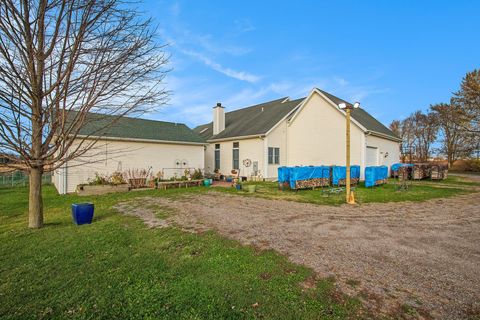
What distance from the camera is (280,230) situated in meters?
5.64

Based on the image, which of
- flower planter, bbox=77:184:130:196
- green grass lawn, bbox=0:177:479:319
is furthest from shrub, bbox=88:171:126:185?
green grass lawn, bbox=0:177:479:319

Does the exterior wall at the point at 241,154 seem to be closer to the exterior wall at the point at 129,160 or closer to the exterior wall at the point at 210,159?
the exterior wall at the point at 210,159

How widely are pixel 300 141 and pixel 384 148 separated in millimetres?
6696

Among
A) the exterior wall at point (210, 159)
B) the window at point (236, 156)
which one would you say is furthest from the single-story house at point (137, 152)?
the exterior wall at point (210, 159)

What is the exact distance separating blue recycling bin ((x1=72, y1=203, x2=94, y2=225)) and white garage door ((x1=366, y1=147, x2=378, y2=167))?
53.8 ft

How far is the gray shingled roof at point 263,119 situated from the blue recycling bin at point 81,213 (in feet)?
41.1

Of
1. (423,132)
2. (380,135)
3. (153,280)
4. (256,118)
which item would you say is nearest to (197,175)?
(256,118)

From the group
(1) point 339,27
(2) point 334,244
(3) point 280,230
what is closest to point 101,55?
(3) point 280,230

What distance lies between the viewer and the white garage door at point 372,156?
53.4ft

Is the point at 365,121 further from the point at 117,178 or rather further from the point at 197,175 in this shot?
the point at 117,178

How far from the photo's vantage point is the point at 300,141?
18.8 metres

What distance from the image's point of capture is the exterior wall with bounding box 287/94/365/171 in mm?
15906

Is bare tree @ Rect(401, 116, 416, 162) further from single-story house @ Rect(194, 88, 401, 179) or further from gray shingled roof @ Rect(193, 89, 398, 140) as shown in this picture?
single-story house @ Rect(194, 88, 401, 179)

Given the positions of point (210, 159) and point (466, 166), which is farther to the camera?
point (466, 166)
